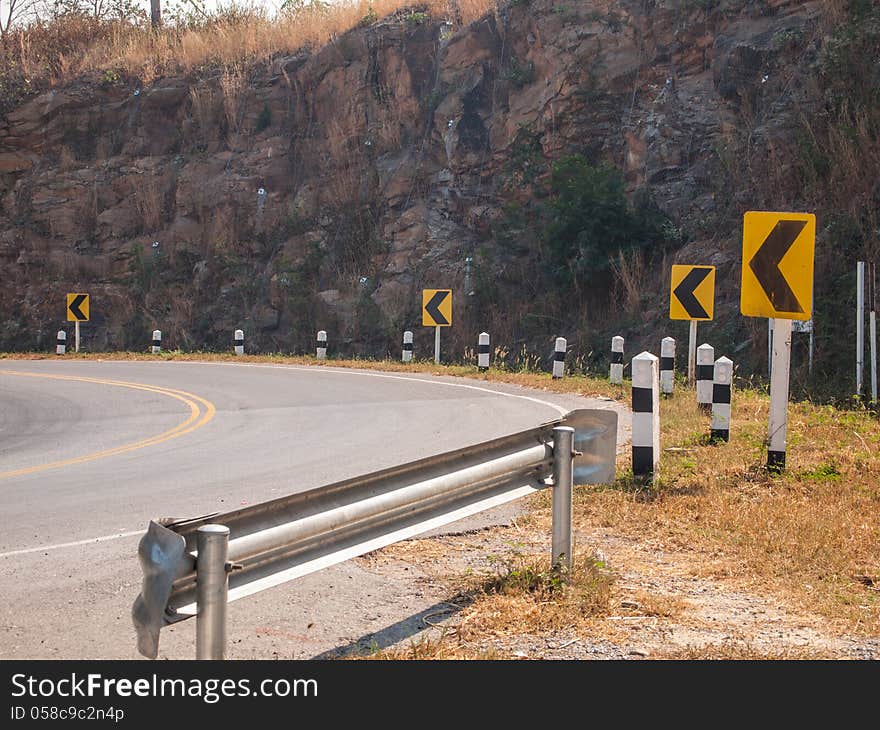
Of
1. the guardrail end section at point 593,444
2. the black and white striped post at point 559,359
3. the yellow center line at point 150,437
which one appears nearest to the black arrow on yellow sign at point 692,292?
the black and white striped post at point 559,359

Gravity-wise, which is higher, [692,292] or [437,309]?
[692,292]

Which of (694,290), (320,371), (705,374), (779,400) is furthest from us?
(320,371)

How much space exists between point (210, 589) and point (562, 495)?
8.76 feet

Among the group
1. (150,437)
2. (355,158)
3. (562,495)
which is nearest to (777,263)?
(562,495)

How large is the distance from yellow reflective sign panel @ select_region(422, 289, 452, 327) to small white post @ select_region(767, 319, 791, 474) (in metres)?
16.4

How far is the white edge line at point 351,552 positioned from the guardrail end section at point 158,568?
107 millimetres

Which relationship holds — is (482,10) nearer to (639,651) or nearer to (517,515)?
(517,515)

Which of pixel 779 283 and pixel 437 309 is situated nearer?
pixel 779 283

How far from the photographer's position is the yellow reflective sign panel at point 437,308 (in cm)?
2622

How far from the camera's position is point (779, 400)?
393 inches

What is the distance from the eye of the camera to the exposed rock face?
92.7 feet

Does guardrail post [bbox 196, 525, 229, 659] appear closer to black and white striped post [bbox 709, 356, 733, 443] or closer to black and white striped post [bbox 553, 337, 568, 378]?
black and white striped post [bbox 709, 356, 733, 443]

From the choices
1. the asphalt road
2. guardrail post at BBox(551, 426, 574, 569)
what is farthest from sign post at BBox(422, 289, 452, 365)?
guardrail post at BBox(551, 426, 574, 569)

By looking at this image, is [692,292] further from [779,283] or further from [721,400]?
[779,283]
